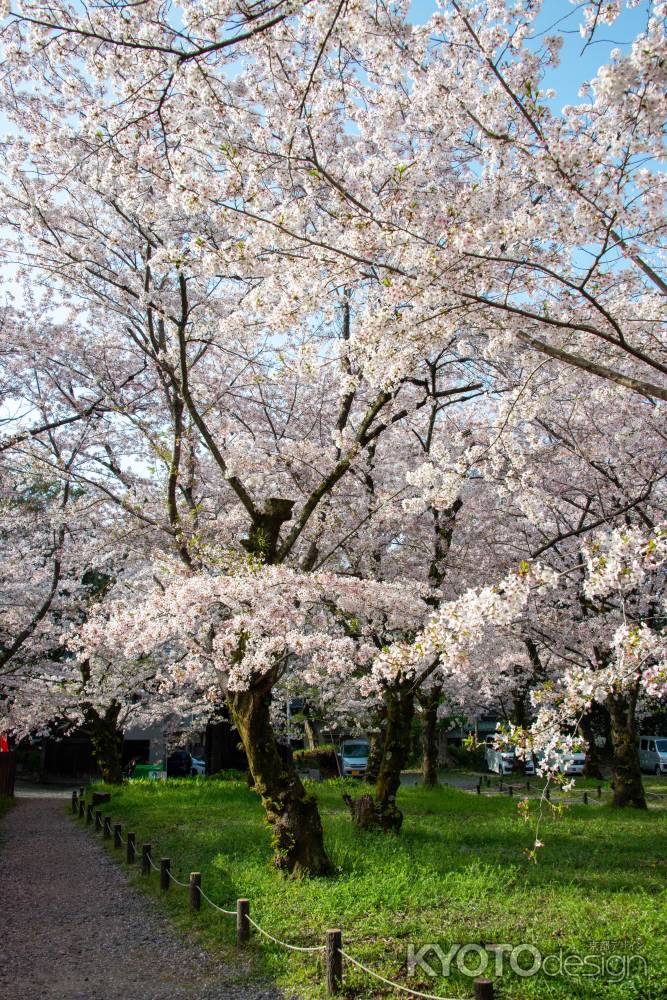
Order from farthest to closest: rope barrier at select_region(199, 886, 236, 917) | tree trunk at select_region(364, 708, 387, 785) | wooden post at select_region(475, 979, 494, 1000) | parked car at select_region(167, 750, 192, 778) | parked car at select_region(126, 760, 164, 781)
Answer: parked car at select_region(167, 750, 192, 778), parked car at select_region(126, 760, 164, 781), tree trunk at select_region(364, 708, 387, 785), rope barrier at select_region(199, 886, 236, 917), wooden post at select_region(475, 979, 494, 1000)

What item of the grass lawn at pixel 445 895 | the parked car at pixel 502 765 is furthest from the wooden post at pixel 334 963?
the parked car at pixel 502 765

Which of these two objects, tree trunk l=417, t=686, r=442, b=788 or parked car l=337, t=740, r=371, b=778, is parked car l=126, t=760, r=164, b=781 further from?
tree trunk l=417, t=686, r=442, b=788

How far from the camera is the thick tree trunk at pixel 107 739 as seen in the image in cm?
2080

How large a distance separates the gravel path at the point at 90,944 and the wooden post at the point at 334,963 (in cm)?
53

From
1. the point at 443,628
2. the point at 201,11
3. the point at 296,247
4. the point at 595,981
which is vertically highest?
the point at 201,11

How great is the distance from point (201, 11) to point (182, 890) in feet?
28.8

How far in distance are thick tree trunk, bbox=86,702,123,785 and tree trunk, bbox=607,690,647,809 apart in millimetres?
13668

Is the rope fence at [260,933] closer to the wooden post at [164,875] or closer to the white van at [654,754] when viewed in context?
the wooden post at [164,875]

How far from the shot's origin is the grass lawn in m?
5.28

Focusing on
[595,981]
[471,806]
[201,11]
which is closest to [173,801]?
[471,806]

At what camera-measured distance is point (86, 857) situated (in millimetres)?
11898

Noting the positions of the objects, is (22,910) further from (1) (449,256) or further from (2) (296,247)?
(1) (449,256)

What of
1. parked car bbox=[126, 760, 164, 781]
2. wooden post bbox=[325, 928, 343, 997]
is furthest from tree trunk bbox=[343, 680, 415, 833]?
parked car bbox=[126, 760, 164, 781]

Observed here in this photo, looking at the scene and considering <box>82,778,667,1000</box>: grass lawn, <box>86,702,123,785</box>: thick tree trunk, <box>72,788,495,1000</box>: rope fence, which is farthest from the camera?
<box>86,702,123,785</box>: thick tree trunk
